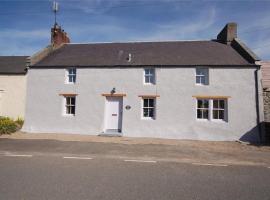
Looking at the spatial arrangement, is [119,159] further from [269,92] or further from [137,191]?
[269,92]

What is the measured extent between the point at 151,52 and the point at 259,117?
8844mm

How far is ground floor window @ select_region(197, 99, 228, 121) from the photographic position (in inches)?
621

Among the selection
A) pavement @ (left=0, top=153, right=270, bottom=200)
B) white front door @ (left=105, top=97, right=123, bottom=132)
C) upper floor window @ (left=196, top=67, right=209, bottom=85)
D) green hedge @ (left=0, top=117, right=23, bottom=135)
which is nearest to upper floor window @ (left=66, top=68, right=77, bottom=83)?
white front door @ (left=105, top=97, right=123, bottom=132)

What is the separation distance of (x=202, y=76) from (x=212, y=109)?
2306 millimetres

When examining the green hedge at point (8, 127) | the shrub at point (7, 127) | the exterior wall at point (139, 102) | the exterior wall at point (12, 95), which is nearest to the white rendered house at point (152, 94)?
the exterior wall at point (139, 102)

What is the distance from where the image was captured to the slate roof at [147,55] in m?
16.6

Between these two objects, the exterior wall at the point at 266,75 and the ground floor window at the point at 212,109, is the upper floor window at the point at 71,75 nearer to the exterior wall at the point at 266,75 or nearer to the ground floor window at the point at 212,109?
the ground floor window at the point at 212,109

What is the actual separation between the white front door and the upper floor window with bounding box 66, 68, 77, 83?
306 cm

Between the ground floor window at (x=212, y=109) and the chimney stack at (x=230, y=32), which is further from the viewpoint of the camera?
the chimney stack at (x=230, y=32)

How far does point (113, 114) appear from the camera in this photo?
55.2ft

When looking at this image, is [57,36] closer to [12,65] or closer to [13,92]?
[12,65]

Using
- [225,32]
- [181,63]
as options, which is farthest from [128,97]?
[225,32]

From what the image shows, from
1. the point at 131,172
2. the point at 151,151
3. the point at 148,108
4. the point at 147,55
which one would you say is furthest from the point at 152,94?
the point at 131,172

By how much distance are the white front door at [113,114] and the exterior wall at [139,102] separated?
1.31ft
